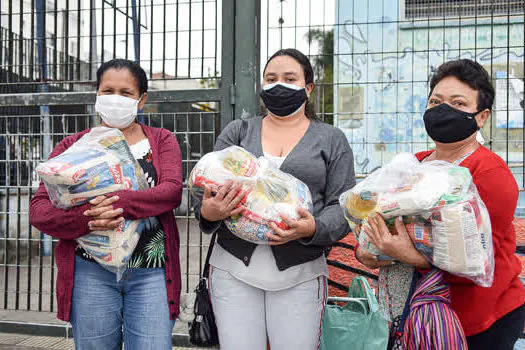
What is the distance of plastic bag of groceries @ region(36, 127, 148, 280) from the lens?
6.22 feet

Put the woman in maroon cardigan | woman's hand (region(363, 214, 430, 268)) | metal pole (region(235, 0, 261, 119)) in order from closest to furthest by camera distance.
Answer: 1. woman's hand (region(363, 214, 430, 268))
2. the woman in maroon cardigan
3. metal pole (region(235, 0, 261, 119))

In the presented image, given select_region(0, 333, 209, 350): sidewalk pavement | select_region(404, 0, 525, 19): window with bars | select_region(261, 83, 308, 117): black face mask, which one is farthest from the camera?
select_region(404, 0, 525, 19): window with bars

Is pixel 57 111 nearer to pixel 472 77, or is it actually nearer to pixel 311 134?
pixel 311 134

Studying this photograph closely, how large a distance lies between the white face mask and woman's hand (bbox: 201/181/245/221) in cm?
63

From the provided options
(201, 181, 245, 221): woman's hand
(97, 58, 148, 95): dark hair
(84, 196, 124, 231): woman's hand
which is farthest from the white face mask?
(201, 181, 245, 221): woman's hand

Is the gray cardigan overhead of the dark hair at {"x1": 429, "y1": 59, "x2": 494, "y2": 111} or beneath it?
beneath

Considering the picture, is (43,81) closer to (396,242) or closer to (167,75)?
(167,75)

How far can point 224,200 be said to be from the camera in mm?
1897

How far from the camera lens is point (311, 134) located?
7.26ft

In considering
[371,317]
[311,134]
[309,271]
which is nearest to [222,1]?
[311,134]

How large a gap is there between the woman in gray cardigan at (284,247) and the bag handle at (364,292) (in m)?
0.22

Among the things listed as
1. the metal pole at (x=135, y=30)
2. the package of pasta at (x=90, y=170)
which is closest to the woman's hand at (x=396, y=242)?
the package of pasta at (x=90, y=170)

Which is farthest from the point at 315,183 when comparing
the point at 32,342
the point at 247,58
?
the point at 32,342

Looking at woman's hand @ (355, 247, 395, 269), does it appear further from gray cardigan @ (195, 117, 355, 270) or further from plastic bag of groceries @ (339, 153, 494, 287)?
plastic bag of groceries @ (339, 153, 494, 287)
